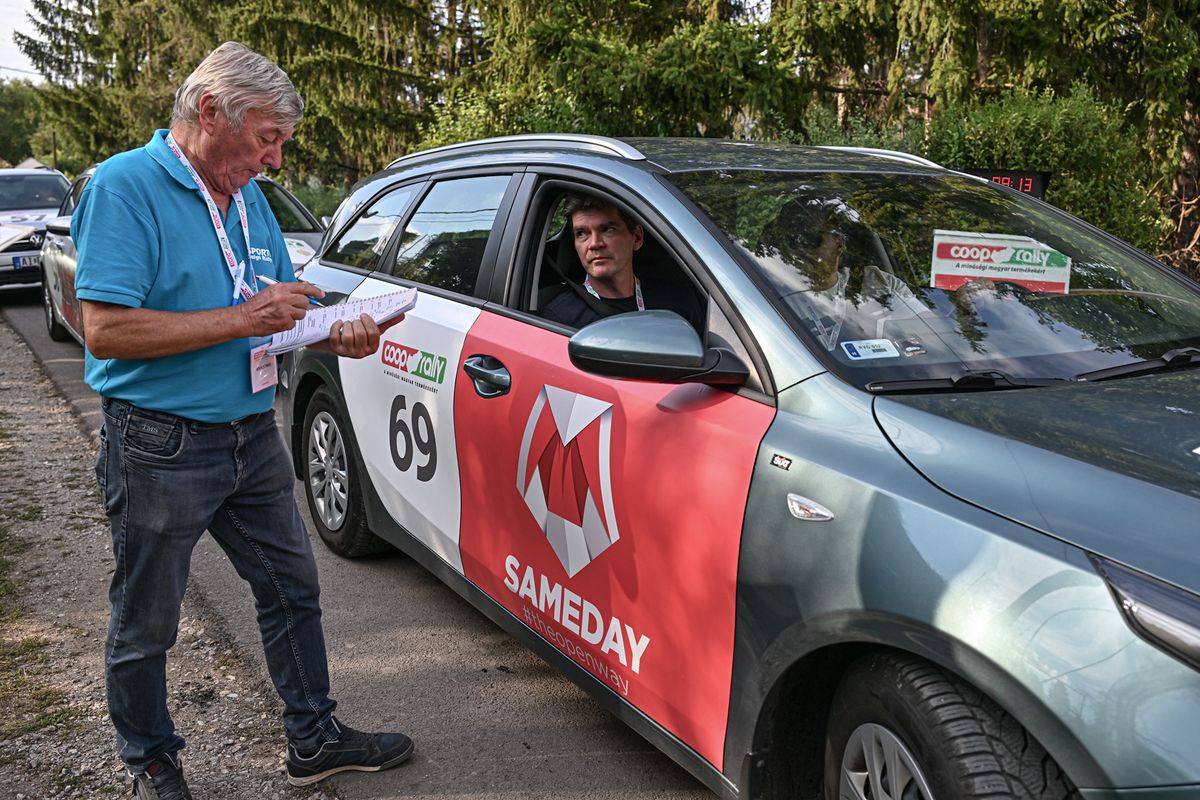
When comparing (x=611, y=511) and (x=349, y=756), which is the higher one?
(x=611, y=511)

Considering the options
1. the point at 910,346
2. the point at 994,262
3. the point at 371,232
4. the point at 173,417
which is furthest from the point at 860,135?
the point at 173,417

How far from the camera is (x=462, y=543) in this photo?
11.0ft

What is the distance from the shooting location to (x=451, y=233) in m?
3.74

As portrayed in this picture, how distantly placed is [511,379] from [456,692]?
1117 millimetres

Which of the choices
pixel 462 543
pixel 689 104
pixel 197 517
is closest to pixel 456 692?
pixel 462 543

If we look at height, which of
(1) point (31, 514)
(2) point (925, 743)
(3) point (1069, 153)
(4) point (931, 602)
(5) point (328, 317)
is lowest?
(1) point (31, 514)

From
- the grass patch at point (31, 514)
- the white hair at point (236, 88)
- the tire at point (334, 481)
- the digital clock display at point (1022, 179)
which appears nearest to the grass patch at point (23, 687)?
the grass patch at point (31, 514)

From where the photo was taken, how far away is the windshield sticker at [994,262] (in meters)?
2.66

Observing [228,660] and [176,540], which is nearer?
[176,540]

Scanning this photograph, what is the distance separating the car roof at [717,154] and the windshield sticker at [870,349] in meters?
0.83

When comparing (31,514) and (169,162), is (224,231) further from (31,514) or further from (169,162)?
(31,514)

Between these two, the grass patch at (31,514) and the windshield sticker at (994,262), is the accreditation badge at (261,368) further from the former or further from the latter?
the grass patch at (31,514)

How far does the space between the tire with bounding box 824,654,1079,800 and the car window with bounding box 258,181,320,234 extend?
8026 millimetres

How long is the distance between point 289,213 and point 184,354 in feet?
24.6
